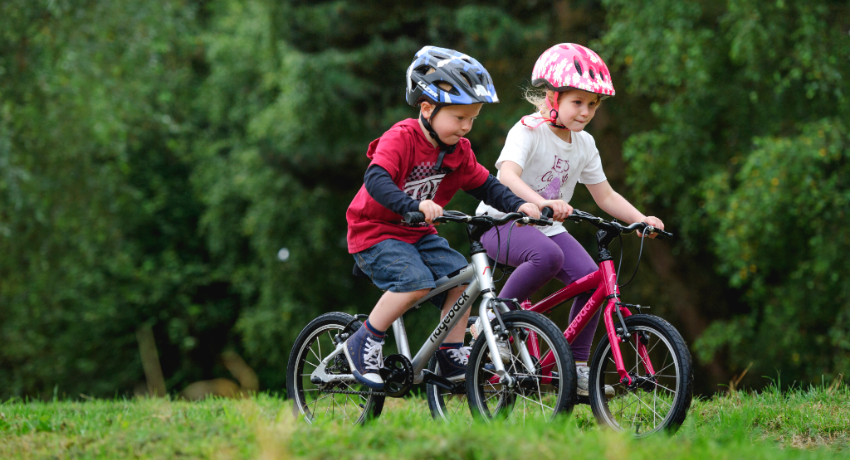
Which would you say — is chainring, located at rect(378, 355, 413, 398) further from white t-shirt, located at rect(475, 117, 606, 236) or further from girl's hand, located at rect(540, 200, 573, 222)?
girl's hand, located at rect(540, 200, 573, 222)

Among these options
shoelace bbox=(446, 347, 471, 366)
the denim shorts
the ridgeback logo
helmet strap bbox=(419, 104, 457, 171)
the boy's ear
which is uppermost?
the boy's ear

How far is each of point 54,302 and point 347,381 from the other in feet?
51.9

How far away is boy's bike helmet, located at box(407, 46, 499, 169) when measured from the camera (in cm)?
397

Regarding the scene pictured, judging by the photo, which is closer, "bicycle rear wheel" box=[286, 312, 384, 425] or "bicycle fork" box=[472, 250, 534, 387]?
"bicycle fork" box=[472, 250, 534, 387]

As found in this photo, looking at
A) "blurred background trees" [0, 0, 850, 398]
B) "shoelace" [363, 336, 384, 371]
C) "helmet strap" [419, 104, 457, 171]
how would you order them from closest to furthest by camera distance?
"helmet strap" [419, 104, 457, 171] < "shoelace" [363, 336, 384, 371] < "blurred background trees" [0, 0, 850, 398]

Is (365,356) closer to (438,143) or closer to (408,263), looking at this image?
(408,263)

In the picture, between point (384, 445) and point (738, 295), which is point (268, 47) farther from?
point (384, 445)

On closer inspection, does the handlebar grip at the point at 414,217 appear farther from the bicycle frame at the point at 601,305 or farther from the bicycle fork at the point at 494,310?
the bicycle frame at the point at 601,305

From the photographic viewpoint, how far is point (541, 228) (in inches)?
178

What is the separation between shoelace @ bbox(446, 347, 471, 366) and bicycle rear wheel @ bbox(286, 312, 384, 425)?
45cm

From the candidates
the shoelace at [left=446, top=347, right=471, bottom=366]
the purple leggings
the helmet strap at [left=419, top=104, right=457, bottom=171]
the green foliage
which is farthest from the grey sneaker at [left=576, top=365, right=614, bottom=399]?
the green foliage

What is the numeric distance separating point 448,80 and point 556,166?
2.88ft

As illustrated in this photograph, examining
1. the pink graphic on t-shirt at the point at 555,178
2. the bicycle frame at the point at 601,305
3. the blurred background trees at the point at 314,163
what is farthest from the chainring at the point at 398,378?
the blurred background trees at the point at 314,163

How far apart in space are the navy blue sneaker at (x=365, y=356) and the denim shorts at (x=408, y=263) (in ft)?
0.89
